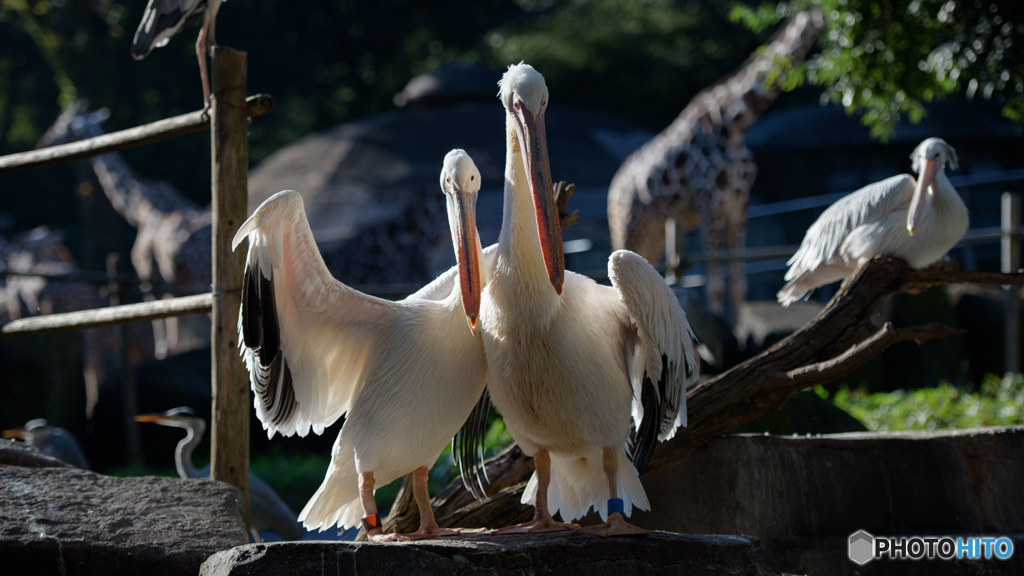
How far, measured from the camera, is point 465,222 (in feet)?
10.7

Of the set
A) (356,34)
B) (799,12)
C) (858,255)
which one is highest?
(356,34)

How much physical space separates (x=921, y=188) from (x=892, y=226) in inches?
10.6

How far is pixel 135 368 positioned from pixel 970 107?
14.6 metres

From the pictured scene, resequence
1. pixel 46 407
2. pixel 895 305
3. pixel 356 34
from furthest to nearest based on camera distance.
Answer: pixel 356 34 → pixel 46 407 → pixel 895 305

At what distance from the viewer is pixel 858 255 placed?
4.90 meters

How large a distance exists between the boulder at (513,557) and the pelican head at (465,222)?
0.75 metres

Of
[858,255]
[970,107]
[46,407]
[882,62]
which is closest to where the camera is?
[858,255]

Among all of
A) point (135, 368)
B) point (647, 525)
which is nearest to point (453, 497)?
point (647, 525)

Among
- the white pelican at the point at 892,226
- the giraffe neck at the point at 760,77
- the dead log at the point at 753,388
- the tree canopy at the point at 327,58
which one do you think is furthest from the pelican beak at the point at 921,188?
the tree canopy at the point at 327,58

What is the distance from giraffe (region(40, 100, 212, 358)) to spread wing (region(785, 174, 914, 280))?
274 inches

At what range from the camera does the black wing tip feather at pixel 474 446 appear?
156 inches

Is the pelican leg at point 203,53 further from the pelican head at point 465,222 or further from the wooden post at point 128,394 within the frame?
the wooden post at point 128,394

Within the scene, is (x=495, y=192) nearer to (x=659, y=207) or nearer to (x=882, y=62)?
(x=659, y=207)

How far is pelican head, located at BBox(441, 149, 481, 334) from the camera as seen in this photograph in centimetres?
317
